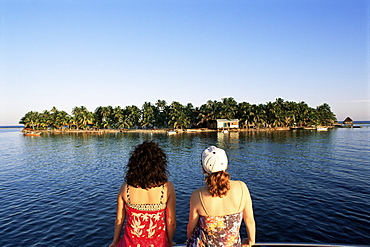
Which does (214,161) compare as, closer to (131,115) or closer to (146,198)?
(146,198)

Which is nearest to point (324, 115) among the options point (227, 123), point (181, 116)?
point (227, 123)

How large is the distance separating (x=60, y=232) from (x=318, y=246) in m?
12.7

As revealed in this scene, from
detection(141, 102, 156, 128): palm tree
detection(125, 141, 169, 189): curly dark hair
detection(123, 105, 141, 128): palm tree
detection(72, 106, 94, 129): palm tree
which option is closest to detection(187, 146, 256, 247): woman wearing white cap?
detection(125, 141, 169, 189): curly dark hair

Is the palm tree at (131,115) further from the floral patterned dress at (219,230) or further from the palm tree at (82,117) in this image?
the floral patterned dress at (219,230)

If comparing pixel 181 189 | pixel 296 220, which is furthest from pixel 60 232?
pixel 296 220

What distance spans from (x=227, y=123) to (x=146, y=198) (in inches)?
3621

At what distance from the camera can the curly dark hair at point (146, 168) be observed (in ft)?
8.66

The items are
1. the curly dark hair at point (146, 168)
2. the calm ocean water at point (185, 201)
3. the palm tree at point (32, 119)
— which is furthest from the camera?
the palm tree at point (32, 119)

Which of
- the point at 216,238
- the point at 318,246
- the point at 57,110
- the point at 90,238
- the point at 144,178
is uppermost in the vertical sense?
the point at 57,110

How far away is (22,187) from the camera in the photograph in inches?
766

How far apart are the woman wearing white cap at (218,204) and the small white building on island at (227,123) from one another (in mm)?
90601

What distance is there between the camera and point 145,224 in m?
2.73

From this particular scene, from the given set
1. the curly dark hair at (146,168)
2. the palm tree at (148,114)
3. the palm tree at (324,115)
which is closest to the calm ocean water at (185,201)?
the curly dark hair at (146,168)

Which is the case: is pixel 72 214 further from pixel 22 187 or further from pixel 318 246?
pixel 318 246
